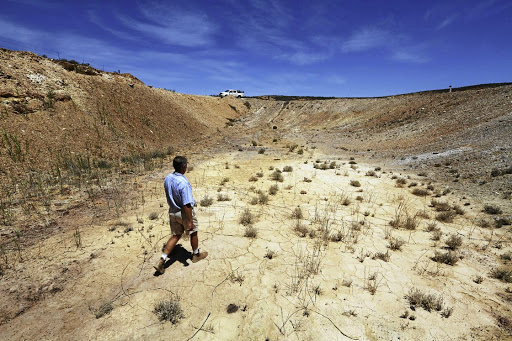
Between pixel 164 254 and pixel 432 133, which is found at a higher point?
pixel 432 133

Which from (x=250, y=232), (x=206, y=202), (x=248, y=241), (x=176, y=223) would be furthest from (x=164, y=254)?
(x=206, y=202)

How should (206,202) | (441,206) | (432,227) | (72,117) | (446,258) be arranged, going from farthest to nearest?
1. (72,117)
2. (441,206)
3. (206,202)
4. (432,227)
5. (446,258)

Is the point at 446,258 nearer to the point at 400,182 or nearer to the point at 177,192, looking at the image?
the point at 177,192

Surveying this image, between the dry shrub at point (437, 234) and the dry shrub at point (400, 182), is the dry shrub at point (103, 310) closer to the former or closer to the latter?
the dry shrub at point (437, 234)

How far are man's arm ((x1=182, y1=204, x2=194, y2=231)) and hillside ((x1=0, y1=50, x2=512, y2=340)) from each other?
92 centimetres

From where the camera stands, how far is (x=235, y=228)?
646 centimetres

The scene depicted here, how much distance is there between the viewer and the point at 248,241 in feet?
19.2

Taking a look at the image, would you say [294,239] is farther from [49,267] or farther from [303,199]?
[49,267]

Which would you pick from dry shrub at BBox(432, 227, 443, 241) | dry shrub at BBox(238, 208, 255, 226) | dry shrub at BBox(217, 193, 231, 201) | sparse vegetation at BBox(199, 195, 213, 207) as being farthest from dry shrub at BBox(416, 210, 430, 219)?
sparse vegetation at BBox(199, 195, 213, 207)

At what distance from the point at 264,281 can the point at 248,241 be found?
1.43 m

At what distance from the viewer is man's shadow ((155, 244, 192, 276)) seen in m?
4.93

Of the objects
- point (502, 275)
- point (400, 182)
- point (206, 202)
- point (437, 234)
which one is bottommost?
point (502, 275)

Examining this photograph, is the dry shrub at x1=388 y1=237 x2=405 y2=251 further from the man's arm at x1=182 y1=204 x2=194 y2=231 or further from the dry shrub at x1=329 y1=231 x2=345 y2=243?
the man's arm at x1=182 y1=204 x2=194 y2=231

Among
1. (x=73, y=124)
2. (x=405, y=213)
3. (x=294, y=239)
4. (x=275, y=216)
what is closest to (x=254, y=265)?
(x=294, y=239)
